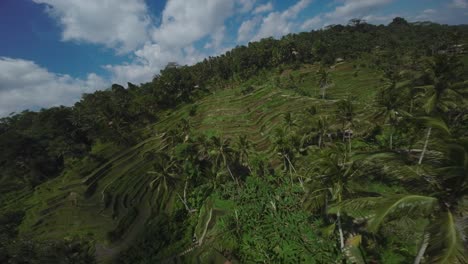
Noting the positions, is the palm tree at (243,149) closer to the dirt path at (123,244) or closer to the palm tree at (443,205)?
the dirt path at (123,244)

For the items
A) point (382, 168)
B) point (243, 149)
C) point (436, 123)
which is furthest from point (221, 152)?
point (436, 123)

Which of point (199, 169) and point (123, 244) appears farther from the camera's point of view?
point (199, 169)

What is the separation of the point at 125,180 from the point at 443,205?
3518 centimetres

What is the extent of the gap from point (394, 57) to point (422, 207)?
79.8 metres

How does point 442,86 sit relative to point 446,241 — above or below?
above

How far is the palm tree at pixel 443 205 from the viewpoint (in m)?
5.34

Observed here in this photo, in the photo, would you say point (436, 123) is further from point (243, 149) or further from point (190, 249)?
point (190, 249)

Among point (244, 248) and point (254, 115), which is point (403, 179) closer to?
point (244, 248)

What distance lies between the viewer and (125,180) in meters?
33.0

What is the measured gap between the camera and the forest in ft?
22.2

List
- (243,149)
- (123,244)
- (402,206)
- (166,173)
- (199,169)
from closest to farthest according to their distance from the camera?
(402,206), (123,244), (166,173), (243,149), (199,169)

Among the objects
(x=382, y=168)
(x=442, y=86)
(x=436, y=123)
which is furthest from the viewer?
(x=442, y=86)

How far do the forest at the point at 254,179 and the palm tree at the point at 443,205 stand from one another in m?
0.04

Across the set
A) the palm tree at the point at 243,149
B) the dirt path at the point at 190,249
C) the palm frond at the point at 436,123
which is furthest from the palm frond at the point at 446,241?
the palm tree at the point at 243,149
